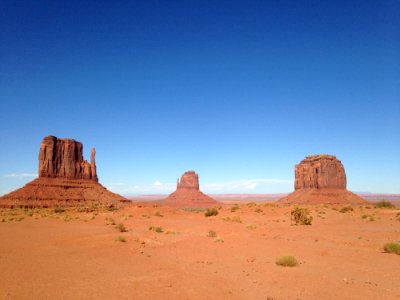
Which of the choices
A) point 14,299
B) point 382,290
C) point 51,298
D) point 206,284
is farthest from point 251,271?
point 14,299

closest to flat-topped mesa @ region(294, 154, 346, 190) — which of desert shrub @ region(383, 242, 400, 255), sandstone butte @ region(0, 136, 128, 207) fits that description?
sandstone butte @ region(0, 136, 128, 207)

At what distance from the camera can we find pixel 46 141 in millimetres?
89562

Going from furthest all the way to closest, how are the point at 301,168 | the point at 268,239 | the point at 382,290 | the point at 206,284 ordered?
the point at 301,168 < the point at 268,239 < the point at 206,284 < the point at 382,290

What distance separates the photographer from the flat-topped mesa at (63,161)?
86938mm

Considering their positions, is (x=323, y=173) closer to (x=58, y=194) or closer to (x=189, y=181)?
(x=189, y=181)

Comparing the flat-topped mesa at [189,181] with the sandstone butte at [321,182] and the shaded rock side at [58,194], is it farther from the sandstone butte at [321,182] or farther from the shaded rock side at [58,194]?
the shaded rock side at [58,194]

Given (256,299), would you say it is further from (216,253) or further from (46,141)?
(46,141)

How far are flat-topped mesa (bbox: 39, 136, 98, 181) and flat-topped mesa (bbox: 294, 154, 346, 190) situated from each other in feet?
228

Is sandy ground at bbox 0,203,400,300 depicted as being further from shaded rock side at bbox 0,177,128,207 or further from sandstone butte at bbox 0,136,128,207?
sandstone butte at bbox 0,136,128,207

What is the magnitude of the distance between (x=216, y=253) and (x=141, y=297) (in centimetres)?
681

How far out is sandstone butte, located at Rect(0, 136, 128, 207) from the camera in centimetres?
6946

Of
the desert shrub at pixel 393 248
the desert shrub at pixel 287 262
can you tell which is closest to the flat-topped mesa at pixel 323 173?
the desert shrub at pixel 393 248

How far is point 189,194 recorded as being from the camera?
14500 centimetres

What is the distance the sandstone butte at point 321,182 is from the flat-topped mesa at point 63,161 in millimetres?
60967
